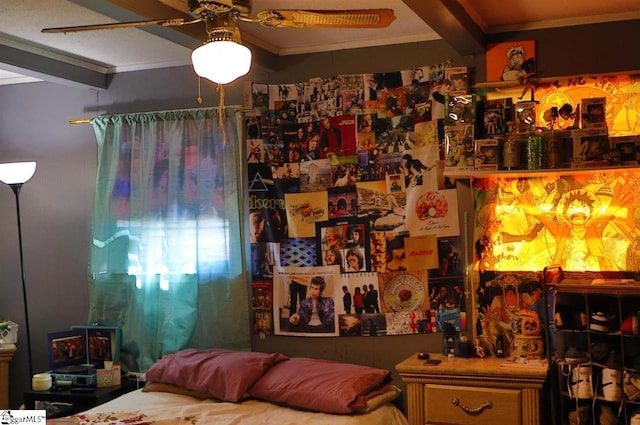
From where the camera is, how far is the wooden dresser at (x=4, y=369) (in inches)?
187

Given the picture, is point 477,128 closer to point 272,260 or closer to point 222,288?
point 272,260

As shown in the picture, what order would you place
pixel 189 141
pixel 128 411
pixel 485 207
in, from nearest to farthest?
pixel 128 411 → pixel 485 207 → pixel 189 141

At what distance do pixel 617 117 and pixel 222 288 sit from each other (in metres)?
2.27

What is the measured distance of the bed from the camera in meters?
3.47

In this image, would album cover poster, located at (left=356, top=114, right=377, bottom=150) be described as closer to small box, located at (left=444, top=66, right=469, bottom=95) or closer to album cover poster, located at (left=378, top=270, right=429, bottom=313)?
small box, located at (left=444, top=66, right=469, bottom=95)

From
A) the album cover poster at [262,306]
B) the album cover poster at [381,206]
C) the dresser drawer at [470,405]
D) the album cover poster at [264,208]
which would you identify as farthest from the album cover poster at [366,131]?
the dresser drawer at [470,405]

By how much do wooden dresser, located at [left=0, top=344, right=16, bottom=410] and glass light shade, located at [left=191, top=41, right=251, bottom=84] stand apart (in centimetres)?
308

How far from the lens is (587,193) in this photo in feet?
12.2

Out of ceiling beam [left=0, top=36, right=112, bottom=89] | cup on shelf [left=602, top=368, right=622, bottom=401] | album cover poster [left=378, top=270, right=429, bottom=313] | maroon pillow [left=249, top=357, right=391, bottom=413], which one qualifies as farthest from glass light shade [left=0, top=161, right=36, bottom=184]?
cup on shelf [left=602, top=368, right=622, bottom=401]

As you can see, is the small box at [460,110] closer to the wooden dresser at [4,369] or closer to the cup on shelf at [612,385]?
the cup on shelf at [612,385]

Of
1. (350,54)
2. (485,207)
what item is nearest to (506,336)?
(485,207)

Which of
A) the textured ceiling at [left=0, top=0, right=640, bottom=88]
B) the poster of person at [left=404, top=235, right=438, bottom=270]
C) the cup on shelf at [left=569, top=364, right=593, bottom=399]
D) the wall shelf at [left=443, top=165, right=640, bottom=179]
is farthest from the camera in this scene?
the poster of person at [left=404, top=235, right=438, bottom=270]

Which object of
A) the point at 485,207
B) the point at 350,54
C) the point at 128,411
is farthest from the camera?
the point at 350,54

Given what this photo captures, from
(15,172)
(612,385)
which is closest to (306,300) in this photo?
(612,385)
